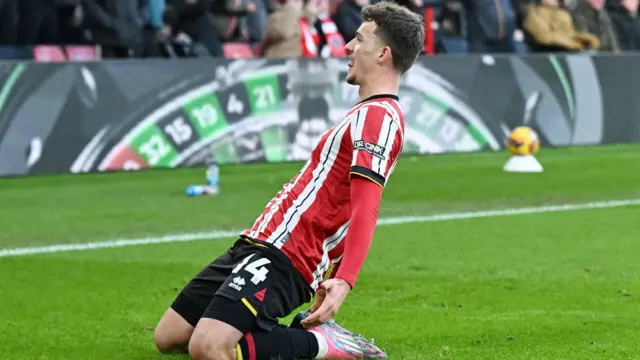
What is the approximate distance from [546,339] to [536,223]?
4748mm

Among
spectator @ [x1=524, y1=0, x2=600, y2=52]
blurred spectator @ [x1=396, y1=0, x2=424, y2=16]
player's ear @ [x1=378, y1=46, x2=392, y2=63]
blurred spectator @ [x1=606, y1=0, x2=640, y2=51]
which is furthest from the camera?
blurred spectator @ [x1=606, y1=0, x2=640, y2=51]

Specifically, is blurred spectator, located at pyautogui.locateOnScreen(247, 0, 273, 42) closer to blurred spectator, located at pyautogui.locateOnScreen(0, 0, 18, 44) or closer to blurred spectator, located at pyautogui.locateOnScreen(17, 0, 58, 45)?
blurred spectator, located at pyautogui.locateOnScreen(17, 0, 58, 45)

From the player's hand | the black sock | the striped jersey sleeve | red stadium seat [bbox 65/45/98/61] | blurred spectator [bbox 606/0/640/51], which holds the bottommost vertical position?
blurred spectator [bbox 606/0/640/51]

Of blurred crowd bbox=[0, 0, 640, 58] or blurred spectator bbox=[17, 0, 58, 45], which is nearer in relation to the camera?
blurred spectator bbox=[17, 0, 58, 45]

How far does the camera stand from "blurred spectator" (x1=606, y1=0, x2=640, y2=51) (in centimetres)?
A: 2442

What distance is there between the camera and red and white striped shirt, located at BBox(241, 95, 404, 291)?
5457 mm

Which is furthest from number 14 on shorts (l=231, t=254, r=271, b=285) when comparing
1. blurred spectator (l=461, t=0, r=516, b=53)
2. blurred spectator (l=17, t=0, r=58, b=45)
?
→ blurred spectator (l=461, t=0, r=516, b=53)

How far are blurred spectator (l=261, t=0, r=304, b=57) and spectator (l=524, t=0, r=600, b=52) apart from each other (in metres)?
5.36

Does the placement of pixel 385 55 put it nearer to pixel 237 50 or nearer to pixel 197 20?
pixel 197 20

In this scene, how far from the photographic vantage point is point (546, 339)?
20.7ft

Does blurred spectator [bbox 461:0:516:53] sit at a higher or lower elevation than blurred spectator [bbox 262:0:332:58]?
lower

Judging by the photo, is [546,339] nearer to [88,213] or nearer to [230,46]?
[88,213]

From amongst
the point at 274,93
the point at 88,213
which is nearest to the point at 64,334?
the point at 88,213

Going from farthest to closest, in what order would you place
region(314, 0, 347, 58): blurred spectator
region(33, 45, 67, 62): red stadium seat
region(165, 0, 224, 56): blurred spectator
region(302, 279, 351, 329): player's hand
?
region(314, 0, 347, 58): blurred spectator → region(165, 0, 224, 56): blurred spectator → region(33, 45, 67, 62): red stadium seat → region(302, 279, 351, 329): player's hand
